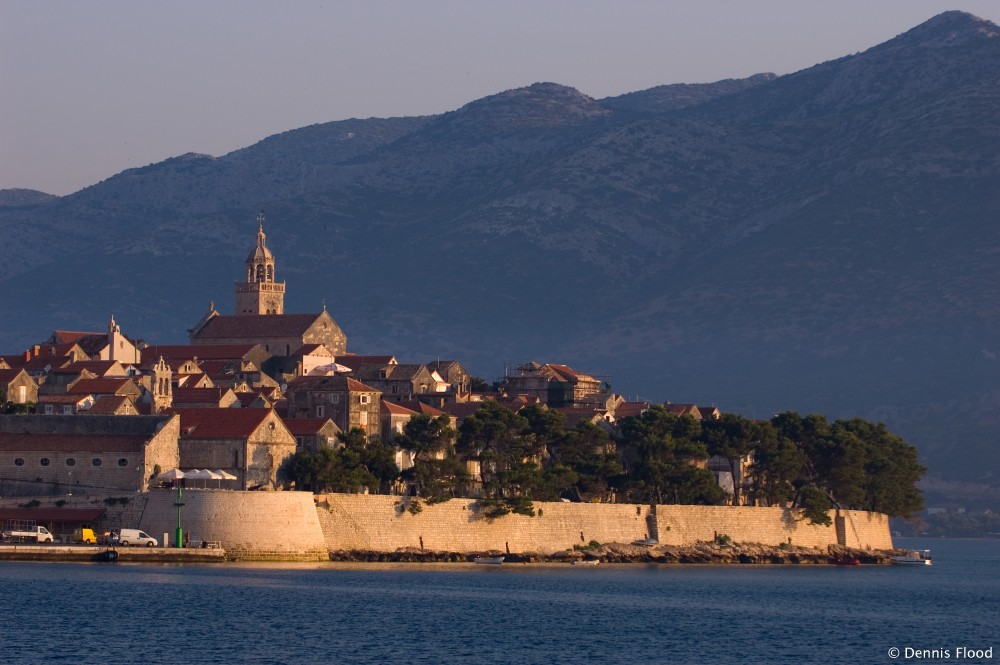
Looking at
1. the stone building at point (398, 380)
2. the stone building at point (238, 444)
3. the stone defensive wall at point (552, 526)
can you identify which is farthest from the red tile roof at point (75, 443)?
the stone building at point (398, 380)

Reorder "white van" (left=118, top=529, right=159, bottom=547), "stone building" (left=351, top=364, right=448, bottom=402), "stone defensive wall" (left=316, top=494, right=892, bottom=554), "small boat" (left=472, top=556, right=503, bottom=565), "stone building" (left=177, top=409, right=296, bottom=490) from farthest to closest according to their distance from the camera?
"stone building" (left=351, top=364, right=448, bottom=402)
"small boat" (left=472, top=556, right=503, bottom=565)
"stone building" (left=177, top=409, right=296, bottom=490)
"stone defensive wall" (left=316, top=494, right=892, bottom=554)
"white van" (left=118, top=529, right=159, bottom=547)

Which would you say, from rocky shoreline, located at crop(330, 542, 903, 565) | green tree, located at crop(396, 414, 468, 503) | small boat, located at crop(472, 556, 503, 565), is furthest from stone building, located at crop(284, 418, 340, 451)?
small boat, located at crop(472, 556, 503, 565)

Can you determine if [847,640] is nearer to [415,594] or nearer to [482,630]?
[482,630]

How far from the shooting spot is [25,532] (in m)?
103

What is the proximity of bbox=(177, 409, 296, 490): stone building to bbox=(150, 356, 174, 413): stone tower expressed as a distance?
33.1 feet

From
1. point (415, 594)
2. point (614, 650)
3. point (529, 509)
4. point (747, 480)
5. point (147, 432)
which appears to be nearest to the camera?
point (614, 650)

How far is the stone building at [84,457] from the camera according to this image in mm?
107125

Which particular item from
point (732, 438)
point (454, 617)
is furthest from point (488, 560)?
point (732, 438)

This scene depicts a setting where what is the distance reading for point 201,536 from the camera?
4058 inches

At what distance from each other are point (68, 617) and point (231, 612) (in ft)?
23.9

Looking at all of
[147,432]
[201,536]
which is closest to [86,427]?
[147,432]

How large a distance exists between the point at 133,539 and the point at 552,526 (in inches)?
1171

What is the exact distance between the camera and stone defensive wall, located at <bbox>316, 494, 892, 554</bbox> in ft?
361

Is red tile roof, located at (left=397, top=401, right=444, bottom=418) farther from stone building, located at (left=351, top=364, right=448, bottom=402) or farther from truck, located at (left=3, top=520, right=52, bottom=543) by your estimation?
truck, located at (left=3, top=520, right=52, bottom=543)
